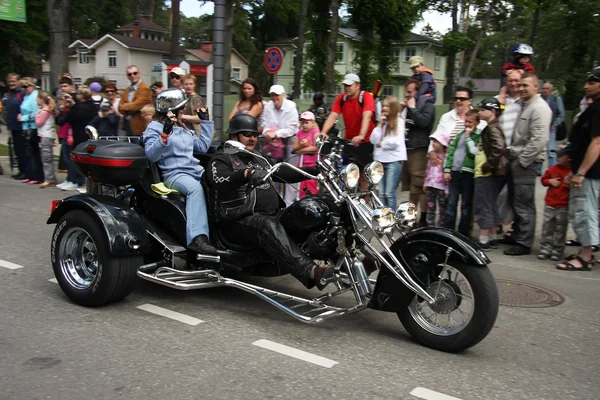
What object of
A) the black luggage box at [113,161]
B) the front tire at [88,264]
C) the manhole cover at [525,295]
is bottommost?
the manhole cover at [525,295]

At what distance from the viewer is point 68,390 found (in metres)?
3.61

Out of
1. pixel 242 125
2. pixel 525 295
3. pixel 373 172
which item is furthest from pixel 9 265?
pixel 525 295

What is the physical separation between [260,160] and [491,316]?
2377 mm

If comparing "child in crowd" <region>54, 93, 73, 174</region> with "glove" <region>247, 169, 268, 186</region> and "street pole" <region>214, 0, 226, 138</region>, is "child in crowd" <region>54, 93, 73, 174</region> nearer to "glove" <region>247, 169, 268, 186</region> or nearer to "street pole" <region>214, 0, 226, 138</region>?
"street pole" <region>214, 0, 226, 138</region>

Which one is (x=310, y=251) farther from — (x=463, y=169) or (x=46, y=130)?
(x=46, y=130)

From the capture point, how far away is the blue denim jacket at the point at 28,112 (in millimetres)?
11867

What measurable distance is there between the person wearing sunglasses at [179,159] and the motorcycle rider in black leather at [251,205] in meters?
0.16

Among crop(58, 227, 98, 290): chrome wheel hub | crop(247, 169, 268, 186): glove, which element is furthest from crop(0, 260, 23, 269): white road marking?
crop(247, 169, 268, 186): glove

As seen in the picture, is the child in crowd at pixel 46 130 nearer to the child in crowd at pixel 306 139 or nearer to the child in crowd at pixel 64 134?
the child in crowd at pixel 64 134

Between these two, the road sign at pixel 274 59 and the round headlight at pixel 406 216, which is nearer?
the round headlight at pixel 406 216

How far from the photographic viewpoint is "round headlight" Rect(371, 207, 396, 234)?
14.4ft

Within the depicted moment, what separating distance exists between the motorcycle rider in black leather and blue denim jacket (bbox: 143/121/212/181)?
1.25 feet

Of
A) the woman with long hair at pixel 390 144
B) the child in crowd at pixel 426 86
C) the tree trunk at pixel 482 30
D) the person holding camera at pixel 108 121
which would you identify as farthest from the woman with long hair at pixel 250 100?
the tree trunk at pixel 482 30

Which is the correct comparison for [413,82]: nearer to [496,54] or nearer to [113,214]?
[113,214]
